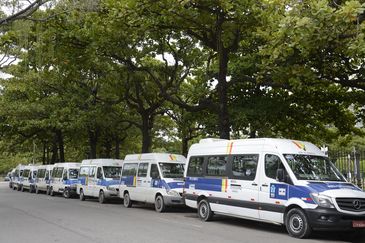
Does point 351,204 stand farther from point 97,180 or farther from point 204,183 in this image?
point 97,180

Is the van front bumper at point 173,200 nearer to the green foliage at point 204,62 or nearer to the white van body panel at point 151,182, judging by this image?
the white van body panel at point 151,182

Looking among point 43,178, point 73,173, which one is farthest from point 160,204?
point 43,178

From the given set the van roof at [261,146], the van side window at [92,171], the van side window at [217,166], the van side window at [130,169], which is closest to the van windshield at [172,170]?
the van side window at [130,169]

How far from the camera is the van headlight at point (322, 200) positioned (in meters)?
10.7

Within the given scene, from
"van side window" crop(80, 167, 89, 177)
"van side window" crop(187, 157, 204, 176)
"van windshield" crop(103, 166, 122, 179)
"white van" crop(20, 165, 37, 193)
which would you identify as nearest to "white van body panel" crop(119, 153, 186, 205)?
"van side window" crop(187, 157, 204, 176)

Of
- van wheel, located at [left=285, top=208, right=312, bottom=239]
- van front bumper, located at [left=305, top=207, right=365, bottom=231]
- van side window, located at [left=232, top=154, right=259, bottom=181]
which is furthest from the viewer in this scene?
van side window, located at [left=232, top=154, right=259, bottom=181]

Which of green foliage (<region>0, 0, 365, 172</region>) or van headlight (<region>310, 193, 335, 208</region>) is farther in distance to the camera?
green foliage (<region>0, 0, 365, 172</region>)

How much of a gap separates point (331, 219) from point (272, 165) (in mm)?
2345

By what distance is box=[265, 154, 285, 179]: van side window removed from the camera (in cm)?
1217

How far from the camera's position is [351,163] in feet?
64.1

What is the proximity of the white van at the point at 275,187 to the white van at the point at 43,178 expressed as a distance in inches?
734

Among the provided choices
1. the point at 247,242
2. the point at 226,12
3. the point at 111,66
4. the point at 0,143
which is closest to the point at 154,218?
the point at 247,242

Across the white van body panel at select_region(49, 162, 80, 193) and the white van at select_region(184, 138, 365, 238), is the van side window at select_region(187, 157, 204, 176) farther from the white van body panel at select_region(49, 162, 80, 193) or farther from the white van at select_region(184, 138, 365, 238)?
the white van body panel at select_region(49, 162, 80, 193)

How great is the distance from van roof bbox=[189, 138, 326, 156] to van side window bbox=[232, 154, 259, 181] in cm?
18
